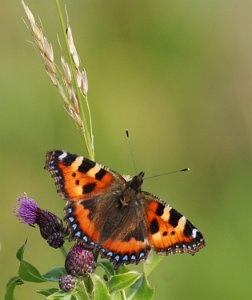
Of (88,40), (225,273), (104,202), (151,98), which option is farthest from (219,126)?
(104,202)

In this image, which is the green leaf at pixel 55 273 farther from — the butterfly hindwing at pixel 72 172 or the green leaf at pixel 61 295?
the butterfly hindwing at pixel 72 172

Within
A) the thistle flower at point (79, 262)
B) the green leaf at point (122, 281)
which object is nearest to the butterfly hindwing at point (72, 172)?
the thistle flower at point (79, 262)

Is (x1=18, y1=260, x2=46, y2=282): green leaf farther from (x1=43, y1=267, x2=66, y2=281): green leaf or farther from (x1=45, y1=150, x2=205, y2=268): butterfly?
(x1=45, y1=150, x2=205, y2=268): butterfly

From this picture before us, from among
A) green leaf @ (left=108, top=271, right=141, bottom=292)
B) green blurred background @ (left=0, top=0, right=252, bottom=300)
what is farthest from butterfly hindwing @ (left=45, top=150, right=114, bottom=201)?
green blurred background @ (left=0, top=0, right=252, bottom=300)

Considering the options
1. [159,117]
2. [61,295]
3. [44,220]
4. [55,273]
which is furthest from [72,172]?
[159,117]

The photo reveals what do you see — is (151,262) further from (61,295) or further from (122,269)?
(61,295)
